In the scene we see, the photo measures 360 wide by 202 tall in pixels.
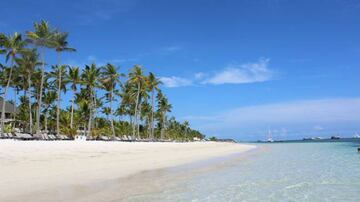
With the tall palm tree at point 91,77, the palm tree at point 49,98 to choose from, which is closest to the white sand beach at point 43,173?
the tall palm tree at point 91,77

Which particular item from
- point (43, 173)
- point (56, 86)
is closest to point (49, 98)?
point (56, 86)

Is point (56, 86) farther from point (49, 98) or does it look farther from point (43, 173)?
point (43, 173)

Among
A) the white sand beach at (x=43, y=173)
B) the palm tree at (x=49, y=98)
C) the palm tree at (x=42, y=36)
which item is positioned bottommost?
the white sand beach at (x=43, y=173)

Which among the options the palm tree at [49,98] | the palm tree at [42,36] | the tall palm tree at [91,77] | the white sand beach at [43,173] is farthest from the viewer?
the palm tree at [49,98]

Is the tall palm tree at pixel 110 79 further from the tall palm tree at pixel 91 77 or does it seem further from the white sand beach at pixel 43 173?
the white sand beach at pixel 43 173

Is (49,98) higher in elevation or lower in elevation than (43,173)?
higher

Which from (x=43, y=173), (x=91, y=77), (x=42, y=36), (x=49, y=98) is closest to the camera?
(x=43, y=173)

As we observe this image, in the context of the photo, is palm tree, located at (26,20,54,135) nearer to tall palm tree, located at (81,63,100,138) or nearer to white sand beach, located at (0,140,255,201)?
tall palm tree, located at (81,63,100,138)

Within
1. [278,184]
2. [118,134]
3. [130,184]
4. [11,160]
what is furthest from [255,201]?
[118,134]

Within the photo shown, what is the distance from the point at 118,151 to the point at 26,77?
31560 millimetres

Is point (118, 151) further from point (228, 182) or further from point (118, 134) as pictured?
point (118, 134)

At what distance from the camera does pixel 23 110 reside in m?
67.2

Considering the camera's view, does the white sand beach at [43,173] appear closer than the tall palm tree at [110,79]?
Yes

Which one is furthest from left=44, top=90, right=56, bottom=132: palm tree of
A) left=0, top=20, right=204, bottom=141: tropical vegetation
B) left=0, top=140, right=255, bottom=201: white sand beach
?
left=0, top=140, right=255, bottom=201: white sand beach
